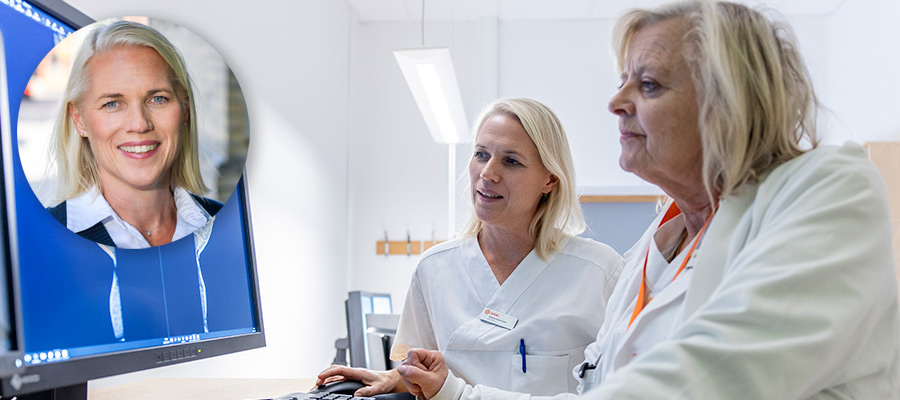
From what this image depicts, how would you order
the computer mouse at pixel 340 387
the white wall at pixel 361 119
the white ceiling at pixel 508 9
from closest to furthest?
A: the computer mouse at pixel 340 387
the white wall at pixel 361 119
the white ceiling at pixel 508 9

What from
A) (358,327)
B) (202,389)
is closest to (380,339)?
(358,327)

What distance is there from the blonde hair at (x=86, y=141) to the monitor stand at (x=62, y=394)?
25 centimetres

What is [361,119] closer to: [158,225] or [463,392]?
[463,392]

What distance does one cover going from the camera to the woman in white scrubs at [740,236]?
59 cm

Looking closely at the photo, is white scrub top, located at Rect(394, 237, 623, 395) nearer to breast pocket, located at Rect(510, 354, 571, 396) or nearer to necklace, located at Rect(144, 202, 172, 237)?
breast pocket, located at Rect(510, 354, 571, 396)

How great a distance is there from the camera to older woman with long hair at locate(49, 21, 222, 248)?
92 cm

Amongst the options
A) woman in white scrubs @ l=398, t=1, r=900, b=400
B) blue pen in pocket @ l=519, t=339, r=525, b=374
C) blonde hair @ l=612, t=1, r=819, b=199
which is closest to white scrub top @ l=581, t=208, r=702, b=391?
woman in white scrubs @ l=398, t=1, r=900, b=400

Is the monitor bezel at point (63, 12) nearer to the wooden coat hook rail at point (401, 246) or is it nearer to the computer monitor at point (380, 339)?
the computer monitor at point (380, 339)

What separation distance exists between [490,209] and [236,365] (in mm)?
1843

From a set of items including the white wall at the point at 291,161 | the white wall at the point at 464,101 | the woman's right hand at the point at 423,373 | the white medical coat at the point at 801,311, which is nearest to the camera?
the white medical coat at the point at 801,311

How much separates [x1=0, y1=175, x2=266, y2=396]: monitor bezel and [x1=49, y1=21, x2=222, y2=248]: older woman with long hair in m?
0.15

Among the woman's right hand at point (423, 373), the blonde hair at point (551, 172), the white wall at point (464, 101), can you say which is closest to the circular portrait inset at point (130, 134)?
the woman's right hand at point (423, 373)

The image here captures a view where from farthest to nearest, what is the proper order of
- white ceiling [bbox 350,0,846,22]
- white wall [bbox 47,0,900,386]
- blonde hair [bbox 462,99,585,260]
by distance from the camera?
white ceiling [bbox 350,0,846,22] → white wall [bbox 47,0,900,386] → blonde hair [bbox 462,99,585,260]

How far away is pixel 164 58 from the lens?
1091mm
